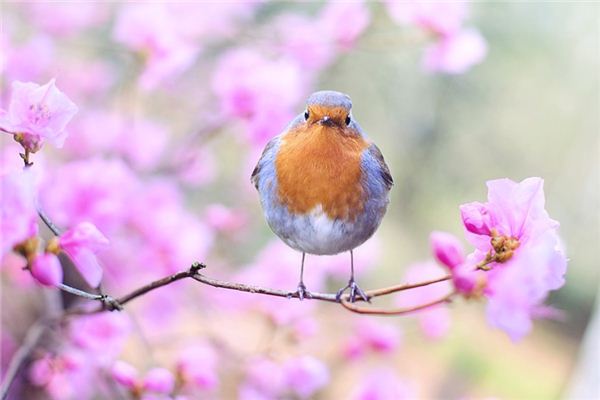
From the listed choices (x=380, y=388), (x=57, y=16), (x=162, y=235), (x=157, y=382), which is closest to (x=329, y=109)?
(x=157, y=382)

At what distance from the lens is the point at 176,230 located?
1892mm

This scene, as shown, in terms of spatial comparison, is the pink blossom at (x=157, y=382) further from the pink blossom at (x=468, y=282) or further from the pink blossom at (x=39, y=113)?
the pink blossom at (x=468, y=282)

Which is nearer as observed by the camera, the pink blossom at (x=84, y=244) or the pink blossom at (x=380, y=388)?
the pink blossom at (x=84, y=244)

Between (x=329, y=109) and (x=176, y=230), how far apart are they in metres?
1.29

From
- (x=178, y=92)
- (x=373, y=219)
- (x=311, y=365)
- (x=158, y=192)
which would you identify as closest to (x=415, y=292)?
(x=311, y=365)

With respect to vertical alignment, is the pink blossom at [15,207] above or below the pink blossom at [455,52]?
below

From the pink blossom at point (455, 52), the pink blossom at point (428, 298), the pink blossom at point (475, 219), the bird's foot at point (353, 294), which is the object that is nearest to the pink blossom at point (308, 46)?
the pink blossom at point (455, 52)

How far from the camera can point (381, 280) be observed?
6027 mm

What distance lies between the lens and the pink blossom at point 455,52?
1573 mm

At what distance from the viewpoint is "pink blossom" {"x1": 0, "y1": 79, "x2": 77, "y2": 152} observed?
746mm

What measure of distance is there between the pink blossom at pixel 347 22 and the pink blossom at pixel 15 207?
49.9 inches

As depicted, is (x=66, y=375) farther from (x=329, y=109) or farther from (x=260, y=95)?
(x=329, y=109)

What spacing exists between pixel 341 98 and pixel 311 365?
1.01 metres

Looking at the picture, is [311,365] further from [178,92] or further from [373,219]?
[178,92]
